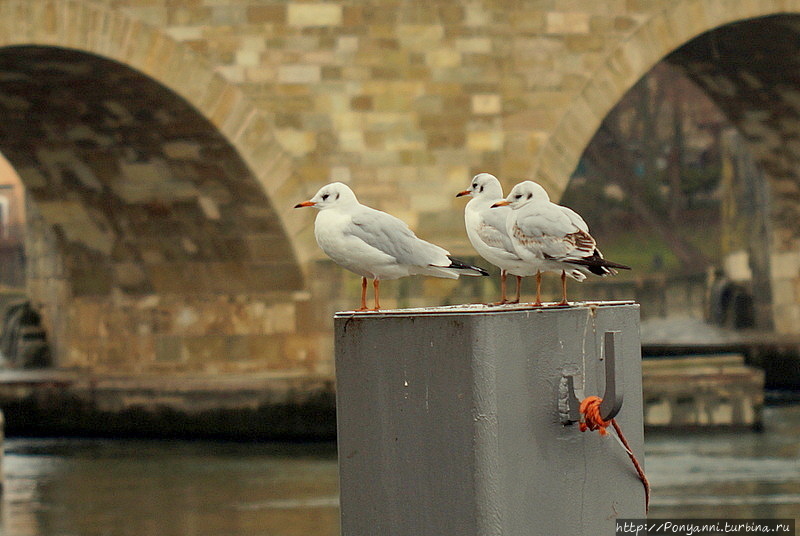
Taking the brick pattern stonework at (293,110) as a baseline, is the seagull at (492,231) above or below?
below

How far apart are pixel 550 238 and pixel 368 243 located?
0.52 metres

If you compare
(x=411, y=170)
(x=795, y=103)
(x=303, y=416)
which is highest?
(x=795, y=103)

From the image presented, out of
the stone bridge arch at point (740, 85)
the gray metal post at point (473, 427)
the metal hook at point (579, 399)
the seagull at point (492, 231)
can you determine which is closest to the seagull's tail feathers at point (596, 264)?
the seagull at point (492, 231)

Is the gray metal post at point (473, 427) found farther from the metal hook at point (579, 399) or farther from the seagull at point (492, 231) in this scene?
the seagull at point (492, 231)

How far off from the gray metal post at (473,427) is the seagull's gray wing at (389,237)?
900 millimetres

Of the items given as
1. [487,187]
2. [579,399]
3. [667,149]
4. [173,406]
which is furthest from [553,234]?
[667,149]

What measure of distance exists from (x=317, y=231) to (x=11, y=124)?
1141cm

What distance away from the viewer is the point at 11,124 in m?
15.2

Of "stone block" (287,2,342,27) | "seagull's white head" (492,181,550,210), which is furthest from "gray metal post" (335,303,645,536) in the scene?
"stone block" (287,2,342,27)

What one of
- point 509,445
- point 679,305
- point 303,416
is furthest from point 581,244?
point 679,305

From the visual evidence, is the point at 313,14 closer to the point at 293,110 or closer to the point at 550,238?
the point at 293,110

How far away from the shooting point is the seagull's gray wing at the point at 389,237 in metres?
4.30

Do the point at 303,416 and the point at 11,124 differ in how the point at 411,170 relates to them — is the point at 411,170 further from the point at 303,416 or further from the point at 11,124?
the point at 11,124

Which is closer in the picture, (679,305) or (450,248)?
(450,248)
